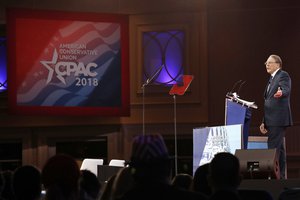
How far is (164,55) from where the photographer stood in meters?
9.69

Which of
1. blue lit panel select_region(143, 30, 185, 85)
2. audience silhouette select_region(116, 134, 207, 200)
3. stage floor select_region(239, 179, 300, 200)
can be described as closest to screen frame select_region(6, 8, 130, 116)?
blue lit panel select_region(143, 30, 185, 85)

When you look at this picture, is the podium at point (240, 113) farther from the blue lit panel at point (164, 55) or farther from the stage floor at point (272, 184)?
the blue lit panel at point (164, 55)

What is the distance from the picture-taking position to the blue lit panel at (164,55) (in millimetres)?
9641

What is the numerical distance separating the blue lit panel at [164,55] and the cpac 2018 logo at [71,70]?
0.86 metres

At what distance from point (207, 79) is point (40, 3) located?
2.89 metres

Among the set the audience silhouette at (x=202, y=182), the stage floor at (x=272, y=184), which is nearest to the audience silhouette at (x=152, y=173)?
the audience silhouette at (x=202, y=182)

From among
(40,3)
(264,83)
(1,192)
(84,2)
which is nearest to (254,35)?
(264,83)

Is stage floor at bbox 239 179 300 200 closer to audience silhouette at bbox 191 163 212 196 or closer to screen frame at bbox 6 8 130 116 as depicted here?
audience silhouette at bbox 191 163 212 196

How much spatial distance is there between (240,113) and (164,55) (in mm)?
2972

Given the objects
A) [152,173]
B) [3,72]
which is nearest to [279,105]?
[152,173]

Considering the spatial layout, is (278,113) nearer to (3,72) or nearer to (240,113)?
(240,113)

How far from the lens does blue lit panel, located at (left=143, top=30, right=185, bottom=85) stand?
964 centimetres

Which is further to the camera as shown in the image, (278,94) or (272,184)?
(278,94)

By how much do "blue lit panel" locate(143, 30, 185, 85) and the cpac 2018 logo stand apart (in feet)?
2.82
